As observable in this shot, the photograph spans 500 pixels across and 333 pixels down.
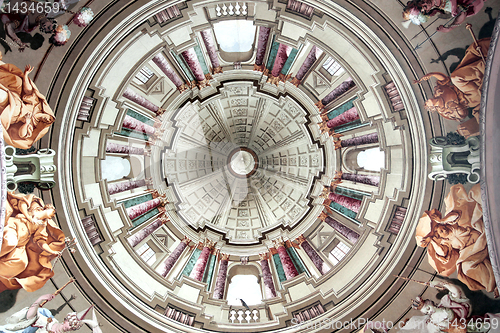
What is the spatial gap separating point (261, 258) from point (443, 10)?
13.5 metres

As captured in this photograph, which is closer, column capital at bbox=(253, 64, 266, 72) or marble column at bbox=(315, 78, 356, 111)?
Answer: marble column at bbox=(315, 78, 356, 111)

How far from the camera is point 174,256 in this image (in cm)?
1700

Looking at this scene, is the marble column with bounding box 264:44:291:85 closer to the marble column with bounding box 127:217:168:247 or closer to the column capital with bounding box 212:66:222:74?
the column capital with bounding box 212:66:222:74

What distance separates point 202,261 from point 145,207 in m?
4.06

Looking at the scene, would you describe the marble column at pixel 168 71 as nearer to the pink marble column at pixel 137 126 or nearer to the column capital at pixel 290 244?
the pink marble column at pixel 137 126

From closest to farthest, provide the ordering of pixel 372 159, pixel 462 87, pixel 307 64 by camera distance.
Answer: pixel 462 87 < pixel 307 64 < pixel 372 159

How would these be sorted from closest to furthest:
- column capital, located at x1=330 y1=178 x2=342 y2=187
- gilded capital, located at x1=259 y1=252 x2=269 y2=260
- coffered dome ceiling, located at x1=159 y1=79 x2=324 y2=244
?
column capital, located at x1=330 y1=178 x2=342 y2=187 < coffered dome ceiling, located at x1=159 y1=79 x2=324 y2=244 < gilded capital, located at x1=259 y1=252 x2=269 y2=260

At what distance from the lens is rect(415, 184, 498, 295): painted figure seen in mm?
11477

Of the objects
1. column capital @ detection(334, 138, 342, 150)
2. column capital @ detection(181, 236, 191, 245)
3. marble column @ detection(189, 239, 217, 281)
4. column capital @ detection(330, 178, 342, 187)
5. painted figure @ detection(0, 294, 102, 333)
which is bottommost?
painted figure @ detection(0, 294, 102, 333)

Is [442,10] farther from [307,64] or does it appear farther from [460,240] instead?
[460,240]

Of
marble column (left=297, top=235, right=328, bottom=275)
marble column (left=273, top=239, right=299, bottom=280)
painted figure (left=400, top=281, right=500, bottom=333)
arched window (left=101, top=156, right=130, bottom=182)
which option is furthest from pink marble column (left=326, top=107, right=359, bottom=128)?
arched window (left=101, top=156, right=130, bottom=182)

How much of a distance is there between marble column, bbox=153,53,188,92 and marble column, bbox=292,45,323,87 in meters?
5.42

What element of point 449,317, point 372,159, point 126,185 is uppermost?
point 372,159

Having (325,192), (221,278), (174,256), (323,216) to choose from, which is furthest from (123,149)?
(323,216)
